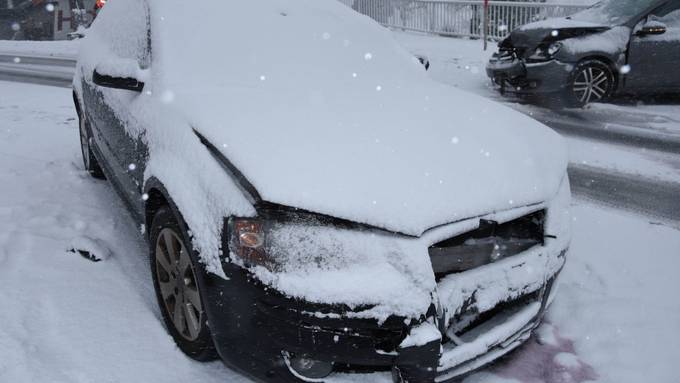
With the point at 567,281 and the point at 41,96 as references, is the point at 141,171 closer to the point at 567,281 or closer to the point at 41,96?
the point at 567,281

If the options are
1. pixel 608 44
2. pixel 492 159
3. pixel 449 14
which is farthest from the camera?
pixel 449 14

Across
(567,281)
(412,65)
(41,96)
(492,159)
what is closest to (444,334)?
(492,159)

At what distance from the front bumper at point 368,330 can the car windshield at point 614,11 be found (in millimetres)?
7582

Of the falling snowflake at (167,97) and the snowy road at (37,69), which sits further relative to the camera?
the snowy road at (37,69)

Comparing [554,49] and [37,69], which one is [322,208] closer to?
[554,49]

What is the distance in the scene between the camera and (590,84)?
8555 millimetres

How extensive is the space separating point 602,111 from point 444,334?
7217 mm

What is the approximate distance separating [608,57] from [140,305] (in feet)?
24.9

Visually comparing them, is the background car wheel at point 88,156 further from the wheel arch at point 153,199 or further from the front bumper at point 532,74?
the front bumper at point 532,74

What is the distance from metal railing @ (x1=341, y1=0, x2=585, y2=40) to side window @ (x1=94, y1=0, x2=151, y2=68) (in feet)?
42.6

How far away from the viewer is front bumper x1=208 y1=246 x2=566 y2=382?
2.11m

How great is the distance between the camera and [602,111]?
843 centimetres

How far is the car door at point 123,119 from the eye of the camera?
3.19 meters

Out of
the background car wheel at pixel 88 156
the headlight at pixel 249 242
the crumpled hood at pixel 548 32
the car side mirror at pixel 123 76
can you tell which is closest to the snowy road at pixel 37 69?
the background car wheel at pixel 88 156
